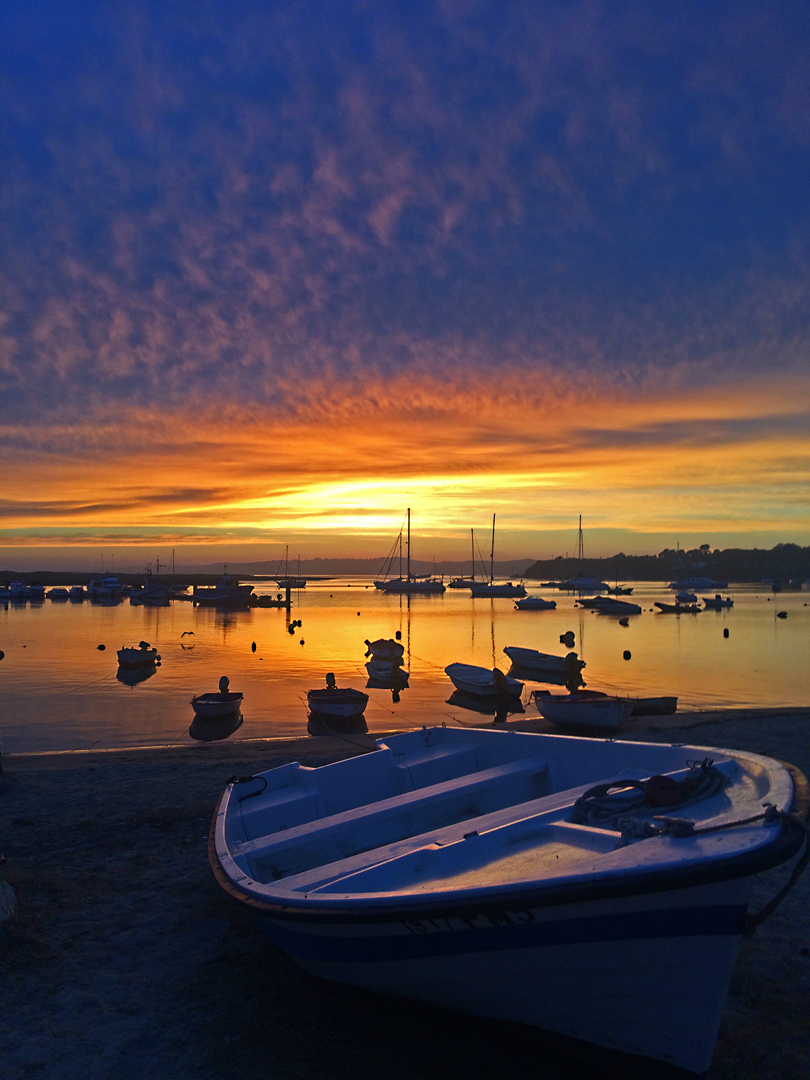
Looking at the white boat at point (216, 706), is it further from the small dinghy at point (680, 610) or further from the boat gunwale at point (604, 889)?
the small dinghy at point (680, 610)

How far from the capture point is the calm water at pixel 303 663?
2560 centimetres

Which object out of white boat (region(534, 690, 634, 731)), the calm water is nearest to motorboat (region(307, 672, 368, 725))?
the calm water

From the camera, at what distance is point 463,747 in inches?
388

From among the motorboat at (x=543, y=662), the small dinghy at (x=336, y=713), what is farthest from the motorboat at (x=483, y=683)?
the motorboat at (x=543, y=662)

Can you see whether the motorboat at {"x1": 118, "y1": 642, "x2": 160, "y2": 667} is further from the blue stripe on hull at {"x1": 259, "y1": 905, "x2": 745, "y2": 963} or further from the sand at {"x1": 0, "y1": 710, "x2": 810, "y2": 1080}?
the blue stripe on hull at {"x1": 259, "y1": 905, "x2": 745, "y2": 963}

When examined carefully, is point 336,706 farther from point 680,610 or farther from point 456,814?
point 680,610

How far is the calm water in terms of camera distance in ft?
84.0

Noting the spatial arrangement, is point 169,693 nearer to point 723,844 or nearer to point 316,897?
point 316,897

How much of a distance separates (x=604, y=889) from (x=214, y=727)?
70.7 feet

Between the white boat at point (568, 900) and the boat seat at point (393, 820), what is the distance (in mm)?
33

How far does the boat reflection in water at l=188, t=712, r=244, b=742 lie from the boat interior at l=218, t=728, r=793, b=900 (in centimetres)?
1440

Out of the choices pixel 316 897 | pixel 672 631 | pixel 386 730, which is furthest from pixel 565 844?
pixel 672 631


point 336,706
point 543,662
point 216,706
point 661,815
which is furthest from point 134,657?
point 661,815

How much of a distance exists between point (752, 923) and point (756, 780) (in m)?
1.71
